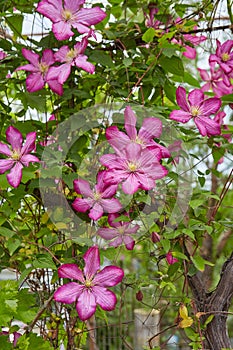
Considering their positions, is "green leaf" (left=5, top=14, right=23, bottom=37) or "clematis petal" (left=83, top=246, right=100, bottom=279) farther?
"green leaf" (left=5, top=14, right=23, bottom=37)

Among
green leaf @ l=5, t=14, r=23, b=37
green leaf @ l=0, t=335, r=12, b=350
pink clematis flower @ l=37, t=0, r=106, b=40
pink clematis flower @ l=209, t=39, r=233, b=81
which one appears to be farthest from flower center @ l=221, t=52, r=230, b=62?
green leaf @ l=0, t=335, r=12, b=350

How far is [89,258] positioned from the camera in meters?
0.79

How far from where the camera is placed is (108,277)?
80cm

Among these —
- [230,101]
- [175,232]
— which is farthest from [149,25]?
[175,232]

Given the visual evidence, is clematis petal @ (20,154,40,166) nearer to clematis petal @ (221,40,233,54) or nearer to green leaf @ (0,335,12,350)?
green leaf @ (0,335,12,350)

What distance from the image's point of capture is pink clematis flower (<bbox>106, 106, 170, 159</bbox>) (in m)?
0.75

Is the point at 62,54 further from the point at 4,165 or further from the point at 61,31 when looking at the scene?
the point at 4,165

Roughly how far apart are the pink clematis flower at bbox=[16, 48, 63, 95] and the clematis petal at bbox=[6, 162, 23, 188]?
13 cm

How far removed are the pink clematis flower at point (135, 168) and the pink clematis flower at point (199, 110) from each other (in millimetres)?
119

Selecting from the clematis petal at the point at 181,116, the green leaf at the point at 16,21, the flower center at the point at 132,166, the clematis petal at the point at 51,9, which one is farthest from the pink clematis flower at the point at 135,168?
the green leaf at the point at 16,21

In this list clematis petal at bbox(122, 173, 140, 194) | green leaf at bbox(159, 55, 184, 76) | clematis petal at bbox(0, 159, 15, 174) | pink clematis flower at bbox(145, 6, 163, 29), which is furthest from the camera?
pink clematis flower at bbox(145, 6, 163, 29)

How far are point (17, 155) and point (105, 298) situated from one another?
0.22m

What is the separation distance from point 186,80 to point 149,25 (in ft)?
0.39

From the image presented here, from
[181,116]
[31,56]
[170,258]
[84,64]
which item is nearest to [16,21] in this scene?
[31,56]
